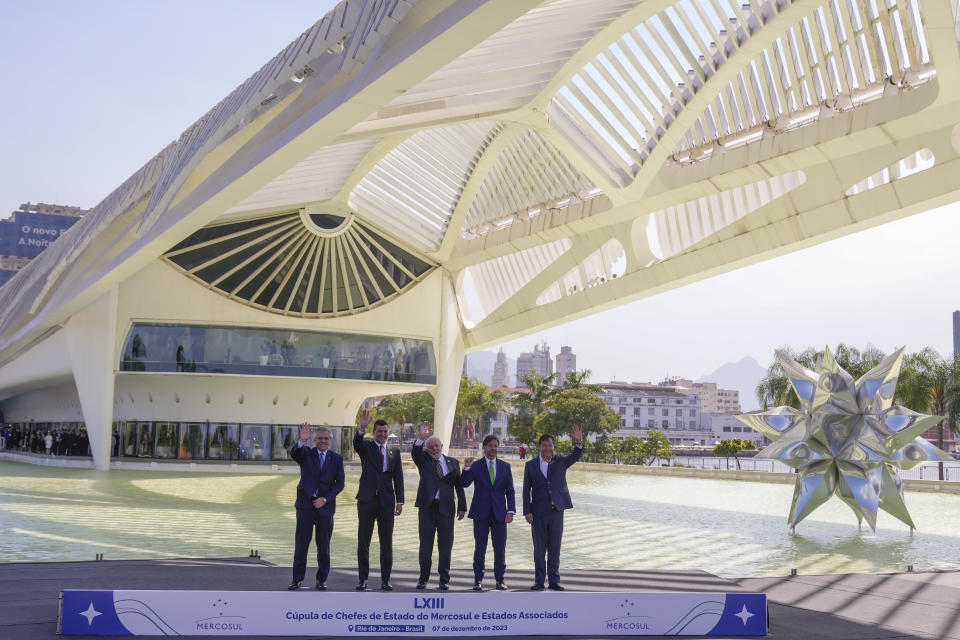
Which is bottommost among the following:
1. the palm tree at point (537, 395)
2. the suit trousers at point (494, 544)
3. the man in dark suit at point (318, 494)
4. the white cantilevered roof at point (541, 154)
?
the suit trousers at point (494, 544)

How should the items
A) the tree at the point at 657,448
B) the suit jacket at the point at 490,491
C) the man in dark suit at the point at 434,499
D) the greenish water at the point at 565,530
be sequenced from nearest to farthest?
1. the man in dark suit at the point at 434,499
2. the suit jacket at the point at 490,491
3. the greenish water at the point at 565,530
4. the tree at the point at 657,448

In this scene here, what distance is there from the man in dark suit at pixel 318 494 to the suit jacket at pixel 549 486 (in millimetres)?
1796

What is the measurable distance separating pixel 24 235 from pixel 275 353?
336 ft

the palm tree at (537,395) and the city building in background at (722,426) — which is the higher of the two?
the palm tree at (537,395)

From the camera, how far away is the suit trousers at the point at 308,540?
26.7 ft

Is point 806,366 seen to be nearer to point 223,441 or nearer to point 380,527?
point 223,441

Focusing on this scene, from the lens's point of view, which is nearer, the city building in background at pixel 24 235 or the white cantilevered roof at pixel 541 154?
the white cantilevered roof at pixel 541 154

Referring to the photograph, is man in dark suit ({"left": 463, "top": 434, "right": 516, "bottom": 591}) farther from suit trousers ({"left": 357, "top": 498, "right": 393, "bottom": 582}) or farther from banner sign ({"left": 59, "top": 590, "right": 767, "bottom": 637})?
banner sign ({"left": 59, "top": 590, "right": 767, "bottom": 637})

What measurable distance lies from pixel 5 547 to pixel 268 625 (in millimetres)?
6247

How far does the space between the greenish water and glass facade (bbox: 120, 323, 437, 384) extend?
805 centimetres

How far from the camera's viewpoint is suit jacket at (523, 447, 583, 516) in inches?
351

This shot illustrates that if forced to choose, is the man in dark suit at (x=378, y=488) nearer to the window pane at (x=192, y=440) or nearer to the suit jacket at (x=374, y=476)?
the suit jacket at (x=374, y=476)

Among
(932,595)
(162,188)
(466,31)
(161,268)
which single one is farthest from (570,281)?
(932,595)

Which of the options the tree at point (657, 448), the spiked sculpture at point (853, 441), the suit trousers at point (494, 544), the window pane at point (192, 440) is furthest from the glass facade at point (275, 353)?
the suit trousers at point (494, 544)
